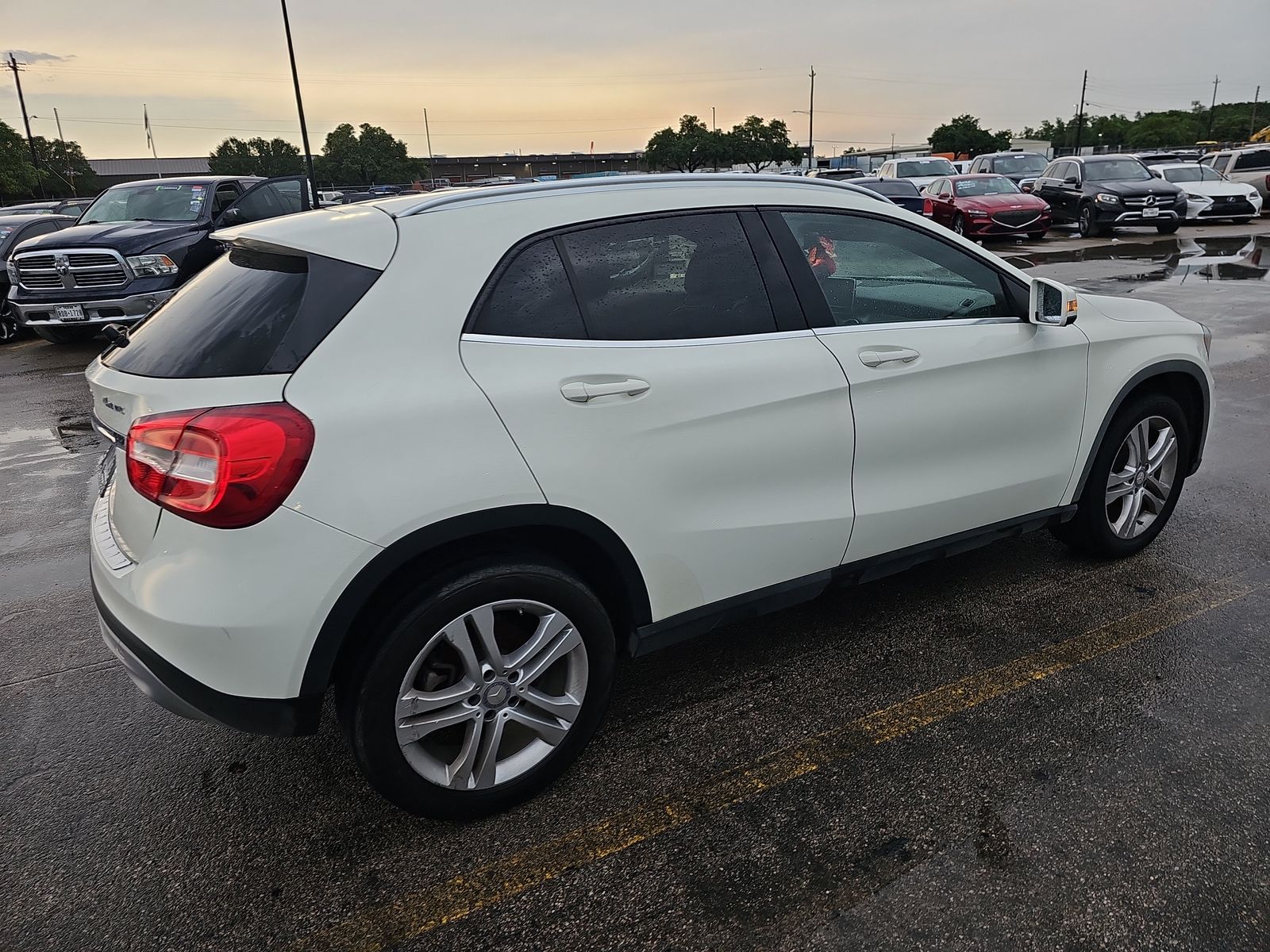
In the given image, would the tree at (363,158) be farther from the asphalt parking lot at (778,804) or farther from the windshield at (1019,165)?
the asphalt parking lot at (778,804)

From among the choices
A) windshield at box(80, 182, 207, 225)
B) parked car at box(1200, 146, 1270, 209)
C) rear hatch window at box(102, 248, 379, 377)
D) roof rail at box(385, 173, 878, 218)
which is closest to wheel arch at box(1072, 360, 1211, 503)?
roof rail at box(385, 173, 878, 218)

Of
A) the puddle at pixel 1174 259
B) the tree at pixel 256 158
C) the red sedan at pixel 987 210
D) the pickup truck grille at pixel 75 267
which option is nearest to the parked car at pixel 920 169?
the red sedan at pixel 987 210

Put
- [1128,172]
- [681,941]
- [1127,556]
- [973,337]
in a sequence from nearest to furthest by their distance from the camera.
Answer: [681,941]
[973,337]
[1127,556]
[1128,172]

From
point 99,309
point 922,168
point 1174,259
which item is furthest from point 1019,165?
point 99,309

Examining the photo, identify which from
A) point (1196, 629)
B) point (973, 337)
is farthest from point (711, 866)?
point (1196, 629)

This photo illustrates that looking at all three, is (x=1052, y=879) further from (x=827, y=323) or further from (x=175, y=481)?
(x=175, y=481)

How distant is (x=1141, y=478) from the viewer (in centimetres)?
392

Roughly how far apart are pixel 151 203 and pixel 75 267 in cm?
178

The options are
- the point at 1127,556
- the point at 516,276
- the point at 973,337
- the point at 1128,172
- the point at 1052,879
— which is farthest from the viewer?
the point at 1128,172

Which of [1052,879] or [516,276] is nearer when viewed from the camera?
[1052,879]

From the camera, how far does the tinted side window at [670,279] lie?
2576 millimetres

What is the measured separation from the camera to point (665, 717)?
299 centimetres

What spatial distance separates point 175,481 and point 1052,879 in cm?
244

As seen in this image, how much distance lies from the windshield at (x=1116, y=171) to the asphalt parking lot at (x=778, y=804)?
→ 20.2m
